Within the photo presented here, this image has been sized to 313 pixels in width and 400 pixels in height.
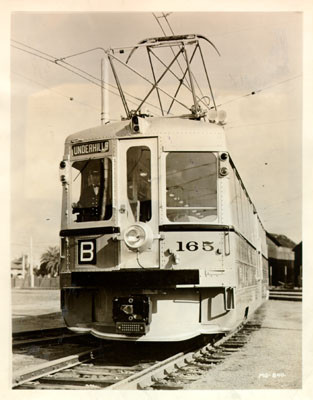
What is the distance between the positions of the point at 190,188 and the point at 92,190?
873 mm

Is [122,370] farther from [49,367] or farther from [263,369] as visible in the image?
[263,369]

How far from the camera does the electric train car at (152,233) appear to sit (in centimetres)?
493

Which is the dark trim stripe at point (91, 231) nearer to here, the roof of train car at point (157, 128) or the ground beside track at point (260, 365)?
the ground beside track at point (260, 365)

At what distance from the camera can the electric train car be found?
4.93 m

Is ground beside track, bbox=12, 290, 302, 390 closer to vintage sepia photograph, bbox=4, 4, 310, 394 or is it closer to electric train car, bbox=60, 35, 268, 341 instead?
vintage sepia photograph, bbox=4, 4, 310, 394

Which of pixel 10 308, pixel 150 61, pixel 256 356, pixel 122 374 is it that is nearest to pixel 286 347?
pixel 256 356

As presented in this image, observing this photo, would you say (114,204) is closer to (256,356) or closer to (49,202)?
(49,202)

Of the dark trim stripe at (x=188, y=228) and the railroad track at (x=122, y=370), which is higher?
the dark trim stripe at (x=188, y=228)

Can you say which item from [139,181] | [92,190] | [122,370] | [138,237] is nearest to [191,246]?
[138,237]

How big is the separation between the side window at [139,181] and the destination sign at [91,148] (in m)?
0.22

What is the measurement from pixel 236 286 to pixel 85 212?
1426mm

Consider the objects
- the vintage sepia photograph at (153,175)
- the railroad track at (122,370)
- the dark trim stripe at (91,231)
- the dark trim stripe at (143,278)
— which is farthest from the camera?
the dark trim stripe at (91,231)

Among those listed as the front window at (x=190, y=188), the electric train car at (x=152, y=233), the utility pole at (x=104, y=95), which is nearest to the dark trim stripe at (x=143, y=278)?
the electric train car at (x=152, y=233)

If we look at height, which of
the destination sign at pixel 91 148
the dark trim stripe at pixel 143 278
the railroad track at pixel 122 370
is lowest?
the railroad track at pixel 122 370
